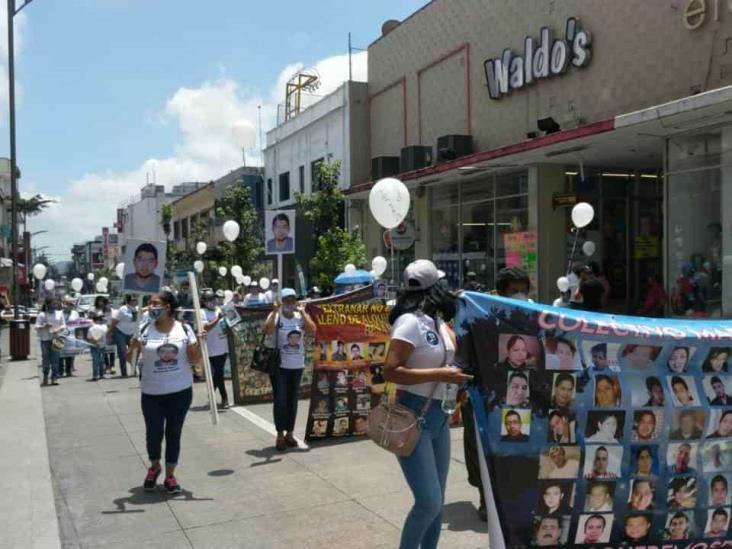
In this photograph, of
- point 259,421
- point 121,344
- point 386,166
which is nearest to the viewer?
point 259,421

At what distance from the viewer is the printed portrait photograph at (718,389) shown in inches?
145

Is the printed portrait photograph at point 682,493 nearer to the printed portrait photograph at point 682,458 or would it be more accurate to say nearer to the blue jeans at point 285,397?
the printed portrait photograph at point 682,458

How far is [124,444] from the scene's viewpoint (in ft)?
25.7

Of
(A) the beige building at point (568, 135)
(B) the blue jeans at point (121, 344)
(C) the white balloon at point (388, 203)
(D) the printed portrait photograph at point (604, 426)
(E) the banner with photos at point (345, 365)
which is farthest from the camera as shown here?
(B) the blue jeans at point (121, 344)

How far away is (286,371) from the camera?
725 centimetres

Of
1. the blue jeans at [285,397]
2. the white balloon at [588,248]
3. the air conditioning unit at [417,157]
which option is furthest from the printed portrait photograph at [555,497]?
the air conditioning unit at [417,157]

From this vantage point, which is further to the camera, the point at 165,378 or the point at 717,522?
the point at 165,378

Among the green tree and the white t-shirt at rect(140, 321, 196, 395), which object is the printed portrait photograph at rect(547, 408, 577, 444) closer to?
the white t-shirt at rect(140, 321, 196, 395)

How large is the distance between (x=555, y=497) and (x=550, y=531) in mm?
165

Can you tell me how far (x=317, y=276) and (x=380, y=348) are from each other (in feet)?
44.2

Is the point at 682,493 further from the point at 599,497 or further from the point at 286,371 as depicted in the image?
the point at 286,371

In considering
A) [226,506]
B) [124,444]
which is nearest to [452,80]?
[124,444]

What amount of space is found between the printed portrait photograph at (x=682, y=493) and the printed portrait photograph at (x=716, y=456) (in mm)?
118

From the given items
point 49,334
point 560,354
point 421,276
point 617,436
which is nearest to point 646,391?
point 617,436
